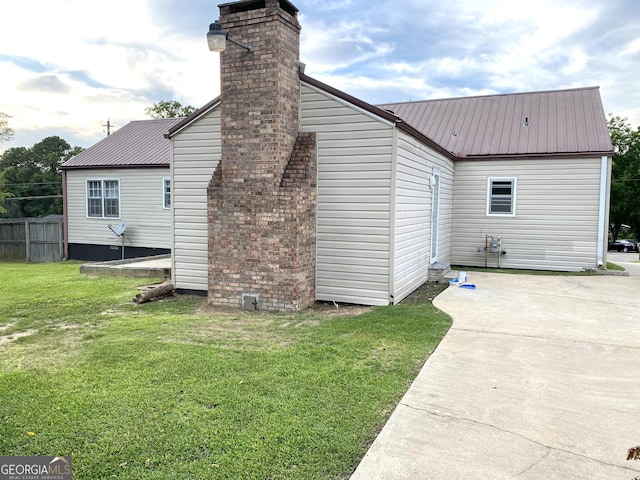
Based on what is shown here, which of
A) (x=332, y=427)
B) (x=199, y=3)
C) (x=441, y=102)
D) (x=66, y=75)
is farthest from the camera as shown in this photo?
(x=441, y=102)

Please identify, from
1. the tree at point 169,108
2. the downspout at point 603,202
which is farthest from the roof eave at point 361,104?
the tree at point 169,108

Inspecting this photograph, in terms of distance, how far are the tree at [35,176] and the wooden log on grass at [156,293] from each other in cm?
3102

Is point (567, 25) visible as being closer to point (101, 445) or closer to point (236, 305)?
point (236, 305)

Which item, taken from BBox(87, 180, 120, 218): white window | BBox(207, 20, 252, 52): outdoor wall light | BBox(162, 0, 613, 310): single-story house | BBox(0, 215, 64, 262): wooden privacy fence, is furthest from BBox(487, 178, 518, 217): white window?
BBox(0, 215, 64, 262): wooden privacy fence

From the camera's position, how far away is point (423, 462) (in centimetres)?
284

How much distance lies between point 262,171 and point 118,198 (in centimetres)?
1014

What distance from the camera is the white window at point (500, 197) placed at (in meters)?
12.0

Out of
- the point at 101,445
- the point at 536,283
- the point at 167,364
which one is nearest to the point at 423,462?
the point at 101,445

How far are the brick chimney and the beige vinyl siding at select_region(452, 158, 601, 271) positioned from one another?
6.67 metres

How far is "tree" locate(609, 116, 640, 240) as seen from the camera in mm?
35219

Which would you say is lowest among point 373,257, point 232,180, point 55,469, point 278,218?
point 55,469

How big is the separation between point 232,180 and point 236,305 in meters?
1.98

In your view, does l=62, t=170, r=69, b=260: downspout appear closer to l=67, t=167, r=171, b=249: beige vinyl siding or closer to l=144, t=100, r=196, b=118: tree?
l=67, t=167, r=171, b=249: beige vinyl siding

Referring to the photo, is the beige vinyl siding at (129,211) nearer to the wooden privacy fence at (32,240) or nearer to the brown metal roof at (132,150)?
the brown metal roof at (132,150)
